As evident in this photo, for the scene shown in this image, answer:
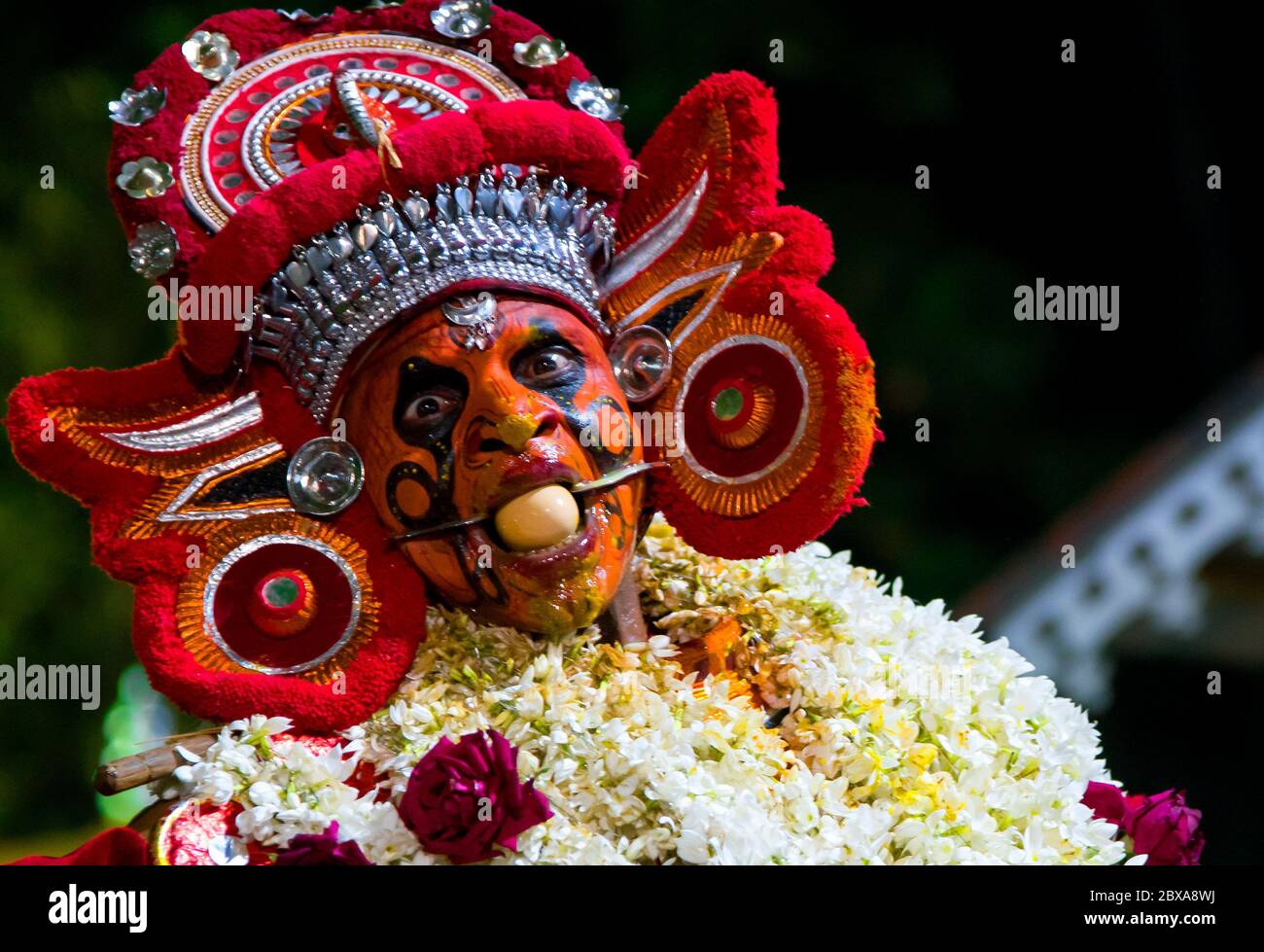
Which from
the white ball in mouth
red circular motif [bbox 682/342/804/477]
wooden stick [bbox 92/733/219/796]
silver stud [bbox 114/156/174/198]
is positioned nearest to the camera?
wooden stick [bbox 92/733/219/796]

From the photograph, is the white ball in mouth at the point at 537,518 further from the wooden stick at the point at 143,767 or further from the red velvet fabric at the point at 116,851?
the red velvet fabric at the point at 116,851

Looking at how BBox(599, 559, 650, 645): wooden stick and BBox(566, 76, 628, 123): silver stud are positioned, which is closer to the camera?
BBox(599, 559, 650, 645): wooden stick

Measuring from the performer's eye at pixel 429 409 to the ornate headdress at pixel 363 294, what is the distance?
143 millimetres

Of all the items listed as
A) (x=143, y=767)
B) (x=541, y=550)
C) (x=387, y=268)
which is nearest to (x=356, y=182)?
(x=387, y=268)

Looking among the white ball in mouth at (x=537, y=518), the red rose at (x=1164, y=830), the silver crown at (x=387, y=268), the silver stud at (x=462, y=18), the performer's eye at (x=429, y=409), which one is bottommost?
the red rose at (x=1164, y=830)

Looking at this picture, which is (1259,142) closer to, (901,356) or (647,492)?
(901,356)

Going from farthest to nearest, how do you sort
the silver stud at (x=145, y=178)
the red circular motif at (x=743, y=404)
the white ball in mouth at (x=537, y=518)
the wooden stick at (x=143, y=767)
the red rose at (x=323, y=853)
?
1. the red circular motif at (x=743, y=404)
2. the silver stud at (x=145, y=178)
3. the white ball in mouth at (x=537, y=518)
4. the wooden stick at (x=143, y=767)
5. the red rose at (x=323, y=853)

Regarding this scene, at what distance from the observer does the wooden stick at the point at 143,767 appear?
306 cm

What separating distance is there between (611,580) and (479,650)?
28 cm

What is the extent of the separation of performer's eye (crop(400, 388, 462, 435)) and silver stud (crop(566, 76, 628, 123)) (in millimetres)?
698

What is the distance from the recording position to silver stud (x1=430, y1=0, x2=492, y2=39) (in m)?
3.69

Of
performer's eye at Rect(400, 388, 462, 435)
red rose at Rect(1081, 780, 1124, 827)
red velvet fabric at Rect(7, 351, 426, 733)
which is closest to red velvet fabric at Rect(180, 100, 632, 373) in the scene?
red velvet fabric at Rect(7, 351, 426, 733)

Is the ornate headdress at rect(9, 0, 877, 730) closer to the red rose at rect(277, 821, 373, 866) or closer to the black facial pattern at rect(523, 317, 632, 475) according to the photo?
the black facial pattern at rect(523, 317, 632, 475)

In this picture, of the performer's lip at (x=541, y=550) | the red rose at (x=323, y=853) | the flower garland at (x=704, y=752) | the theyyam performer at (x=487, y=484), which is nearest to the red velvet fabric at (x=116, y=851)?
the theyyam performer at (x=487, y=484)
